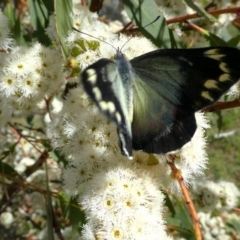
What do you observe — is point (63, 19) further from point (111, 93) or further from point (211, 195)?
point (211, 195)

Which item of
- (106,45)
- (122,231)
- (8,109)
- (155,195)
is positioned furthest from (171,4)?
(122,231)

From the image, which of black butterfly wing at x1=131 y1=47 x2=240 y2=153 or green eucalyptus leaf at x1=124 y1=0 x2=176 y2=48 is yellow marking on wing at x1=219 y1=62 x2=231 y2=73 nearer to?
black butterfly wing at x1=131 y1=47 x2=240 y2=153

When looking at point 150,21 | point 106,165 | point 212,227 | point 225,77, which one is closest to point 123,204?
point 106,165

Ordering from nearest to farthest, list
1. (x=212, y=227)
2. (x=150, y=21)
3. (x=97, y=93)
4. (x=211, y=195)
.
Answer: (x=97, y=93)
(x=150, y=21)
(x=211, y=195)
(x=212, y=227)

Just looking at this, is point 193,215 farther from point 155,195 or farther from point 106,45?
point 106,45

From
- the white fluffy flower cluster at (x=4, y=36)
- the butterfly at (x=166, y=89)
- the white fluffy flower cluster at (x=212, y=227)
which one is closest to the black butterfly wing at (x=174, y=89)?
the butterfly at (x=166, y=89)

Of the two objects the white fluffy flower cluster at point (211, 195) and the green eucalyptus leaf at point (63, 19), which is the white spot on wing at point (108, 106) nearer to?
the green eucalyptus leaf at point (63, 19)
